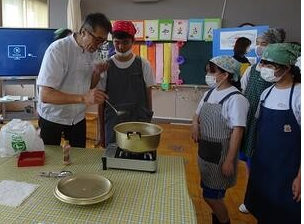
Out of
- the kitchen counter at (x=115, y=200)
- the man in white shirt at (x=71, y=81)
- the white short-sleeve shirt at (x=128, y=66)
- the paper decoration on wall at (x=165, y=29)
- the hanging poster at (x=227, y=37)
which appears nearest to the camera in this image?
the kitchen counter at (x=115, y=200)

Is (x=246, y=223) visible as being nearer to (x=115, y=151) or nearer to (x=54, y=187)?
(x=115, y=151)

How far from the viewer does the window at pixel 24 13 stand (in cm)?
415

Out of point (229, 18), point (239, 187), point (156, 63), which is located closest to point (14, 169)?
point (239, 187)

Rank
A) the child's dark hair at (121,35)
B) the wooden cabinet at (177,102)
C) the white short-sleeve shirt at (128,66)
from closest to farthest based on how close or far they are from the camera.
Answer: the child's dark hair at (121,35), the white short-sleeve shirt at (128,66), the wooden cabinet at (177,102)

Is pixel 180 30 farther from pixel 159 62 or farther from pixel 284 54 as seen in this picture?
pixel 284 54

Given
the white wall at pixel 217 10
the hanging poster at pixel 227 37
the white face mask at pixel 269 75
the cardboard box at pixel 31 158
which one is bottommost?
the cardboard box at pixel 31 158

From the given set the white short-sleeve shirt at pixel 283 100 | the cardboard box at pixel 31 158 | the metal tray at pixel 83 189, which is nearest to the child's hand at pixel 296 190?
the white short-sleeve shirt at pixel 283 100

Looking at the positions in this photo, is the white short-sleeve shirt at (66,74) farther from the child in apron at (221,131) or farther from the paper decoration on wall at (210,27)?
the paper decoration on wall at (210,27)

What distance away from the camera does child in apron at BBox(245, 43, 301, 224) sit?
4.21 feet

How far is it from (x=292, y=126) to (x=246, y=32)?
2.30 meters

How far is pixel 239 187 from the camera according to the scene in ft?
7.93

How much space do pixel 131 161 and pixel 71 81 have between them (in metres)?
0.62

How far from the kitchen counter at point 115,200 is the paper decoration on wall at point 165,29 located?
124 inches

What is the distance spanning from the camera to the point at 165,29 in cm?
409
